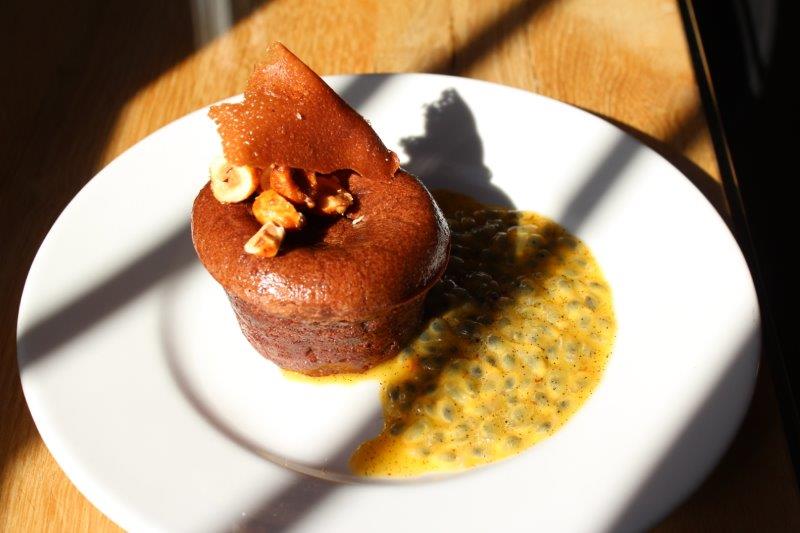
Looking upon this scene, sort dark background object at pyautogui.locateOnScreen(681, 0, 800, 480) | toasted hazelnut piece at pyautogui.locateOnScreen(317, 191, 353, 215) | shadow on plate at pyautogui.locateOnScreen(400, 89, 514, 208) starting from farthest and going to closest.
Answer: dark background object at pyautogui.locateOnScreen(681, 0, 800, 480) < shadow on plate at pyautogui.locateOnScreen(400, 89, 514, 208) < toasted hazelnut piece at pyautogui.locateOnScreen(317, 191, 353, 215)

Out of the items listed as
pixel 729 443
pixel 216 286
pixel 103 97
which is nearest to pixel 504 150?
pixel 216 286

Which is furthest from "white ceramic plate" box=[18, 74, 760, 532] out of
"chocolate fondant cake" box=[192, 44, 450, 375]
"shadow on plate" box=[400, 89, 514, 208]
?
"chocolate fondant cake" box=[192, 44, 450, 375]

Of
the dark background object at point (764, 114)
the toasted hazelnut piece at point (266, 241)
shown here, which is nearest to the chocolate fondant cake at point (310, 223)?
the toasted hazelnut piece at point (266, 241)

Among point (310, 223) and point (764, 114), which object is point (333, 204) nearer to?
point (310, 223)

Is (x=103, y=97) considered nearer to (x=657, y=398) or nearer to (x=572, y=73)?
(x=572, y=73)

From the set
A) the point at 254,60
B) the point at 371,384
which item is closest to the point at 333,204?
the point at 371,384

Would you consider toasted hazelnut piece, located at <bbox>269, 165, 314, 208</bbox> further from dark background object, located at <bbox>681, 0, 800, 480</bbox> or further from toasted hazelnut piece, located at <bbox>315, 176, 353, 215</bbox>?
dark background object, located at <bbox>681, 0, 800, 480</bbox>

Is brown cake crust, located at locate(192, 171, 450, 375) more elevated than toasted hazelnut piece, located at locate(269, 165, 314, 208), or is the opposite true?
toasted hazelnut piece, located at locate(269, 165, 314, 208)

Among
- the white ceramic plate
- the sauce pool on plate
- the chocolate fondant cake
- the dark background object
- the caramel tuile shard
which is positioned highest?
the caramel tuile shard

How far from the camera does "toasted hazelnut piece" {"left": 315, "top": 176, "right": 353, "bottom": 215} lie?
2.04 m

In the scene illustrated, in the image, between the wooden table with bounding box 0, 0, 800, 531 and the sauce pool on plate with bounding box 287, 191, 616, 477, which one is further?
the wooden table with bounding box 0, 0, 800, 531

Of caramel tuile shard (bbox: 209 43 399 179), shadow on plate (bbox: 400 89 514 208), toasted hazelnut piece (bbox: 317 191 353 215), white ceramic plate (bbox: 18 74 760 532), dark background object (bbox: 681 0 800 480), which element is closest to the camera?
white ceramic plate (bbox: 18 74 760 532)

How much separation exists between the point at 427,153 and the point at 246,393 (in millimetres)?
1022

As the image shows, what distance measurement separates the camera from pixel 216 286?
7.92ft
